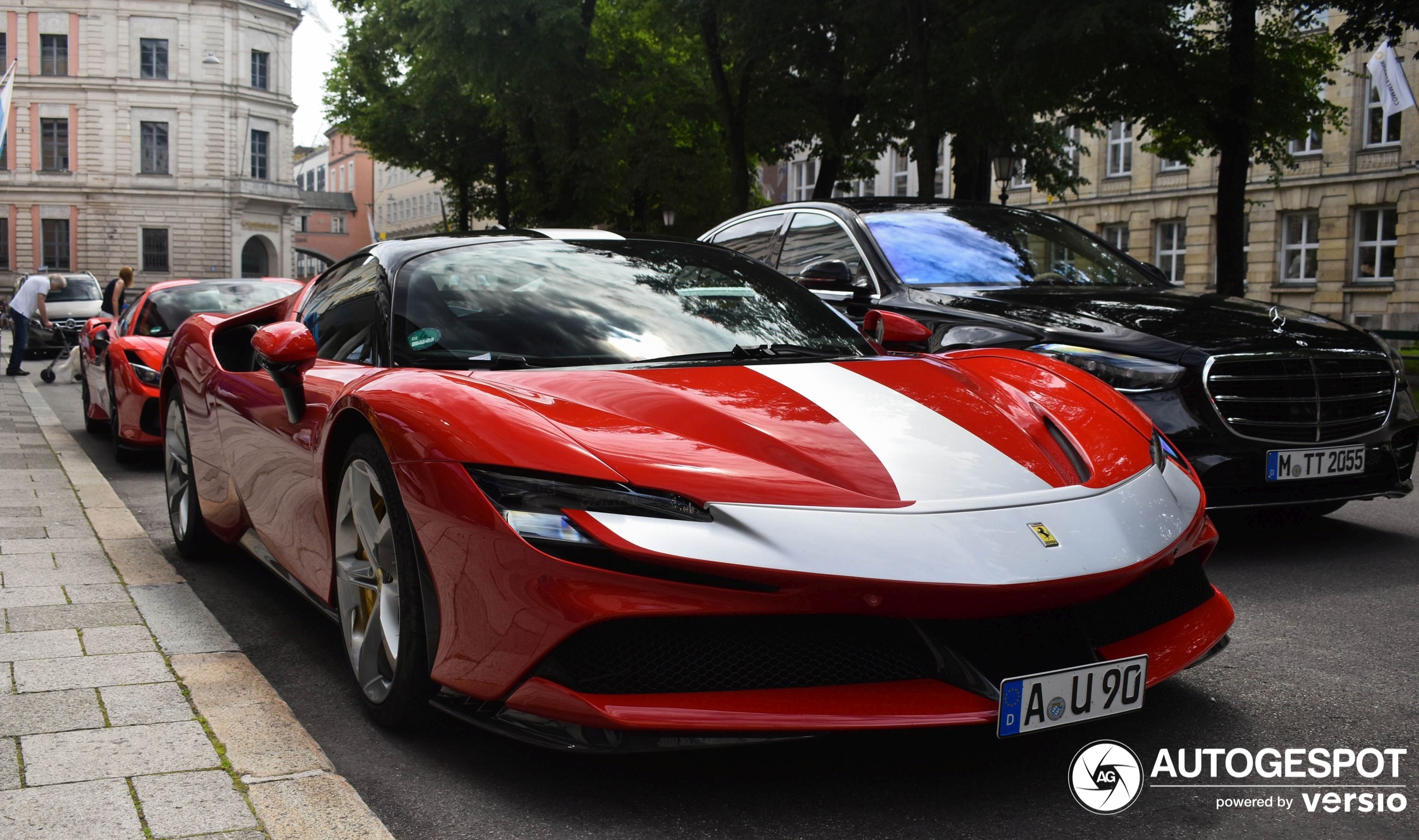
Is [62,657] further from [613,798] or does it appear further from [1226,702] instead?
[1226,702]

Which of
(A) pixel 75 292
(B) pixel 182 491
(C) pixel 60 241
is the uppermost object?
(C) pixel 60 241

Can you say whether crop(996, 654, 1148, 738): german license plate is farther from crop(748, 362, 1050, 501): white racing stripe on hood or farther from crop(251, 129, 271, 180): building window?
crop(251, 129, 271, 180): building window

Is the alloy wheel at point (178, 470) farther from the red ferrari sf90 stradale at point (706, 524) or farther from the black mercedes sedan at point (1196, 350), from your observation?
the black mercedes sedan at point (1196, 350)

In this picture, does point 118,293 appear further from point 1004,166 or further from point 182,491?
point 182,491

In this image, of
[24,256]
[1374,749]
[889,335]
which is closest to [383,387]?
[889,335]

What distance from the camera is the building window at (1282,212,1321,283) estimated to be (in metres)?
35.8

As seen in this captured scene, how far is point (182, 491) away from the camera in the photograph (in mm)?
5727

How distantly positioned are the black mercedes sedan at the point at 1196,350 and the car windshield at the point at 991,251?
1 cm

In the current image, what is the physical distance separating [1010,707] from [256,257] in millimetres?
75266

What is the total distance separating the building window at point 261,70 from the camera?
228 ft

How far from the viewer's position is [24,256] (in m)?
65.0

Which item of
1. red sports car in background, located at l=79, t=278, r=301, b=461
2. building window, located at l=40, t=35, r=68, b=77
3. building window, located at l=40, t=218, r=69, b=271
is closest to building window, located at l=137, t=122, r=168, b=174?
building window, located at l=40, t=35, r=68, b=77

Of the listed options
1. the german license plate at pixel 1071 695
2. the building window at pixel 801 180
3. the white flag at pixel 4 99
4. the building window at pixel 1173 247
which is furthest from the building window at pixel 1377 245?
the german license plate at pixel 1071 695

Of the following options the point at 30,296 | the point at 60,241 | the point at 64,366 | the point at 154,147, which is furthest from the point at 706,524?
the point at 154,147
